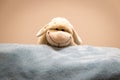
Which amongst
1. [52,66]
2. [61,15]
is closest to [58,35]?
[52,66]

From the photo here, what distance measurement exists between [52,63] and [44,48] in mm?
132

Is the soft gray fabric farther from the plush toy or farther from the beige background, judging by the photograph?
the beige background

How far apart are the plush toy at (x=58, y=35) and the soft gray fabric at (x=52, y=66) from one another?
4.0 inches

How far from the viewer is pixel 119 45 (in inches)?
49.1

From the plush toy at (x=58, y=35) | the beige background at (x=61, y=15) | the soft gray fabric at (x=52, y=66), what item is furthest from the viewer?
the beige background at (x=61, y=15)

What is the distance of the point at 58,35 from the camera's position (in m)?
0.77

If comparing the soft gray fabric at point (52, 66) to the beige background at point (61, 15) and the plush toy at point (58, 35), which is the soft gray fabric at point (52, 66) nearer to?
the plush toy at point (58, 35)

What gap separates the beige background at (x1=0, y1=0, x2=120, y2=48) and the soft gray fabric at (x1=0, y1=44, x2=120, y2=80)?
1.74ft

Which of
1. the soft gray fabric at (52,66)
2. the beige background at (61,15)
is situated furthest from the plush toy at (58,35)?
the beige background at (61,15)

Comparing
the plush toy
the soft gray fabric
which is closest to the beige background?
the plush toy

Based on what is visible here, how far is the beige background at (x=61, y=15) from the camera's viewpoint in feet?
3.92

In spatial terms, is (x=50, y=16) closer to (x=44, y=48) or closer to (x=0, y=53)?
(x=44, y=48)

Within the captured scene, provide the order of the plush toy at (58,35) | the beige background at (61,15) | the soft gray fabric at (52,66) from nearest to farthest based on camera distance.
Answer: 1. the soft gray fabric at (52,66)
2. the plush toy at (58,35)
3. the beige background at (61,15)

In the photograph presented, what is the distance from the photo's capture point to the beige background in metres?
1.20
